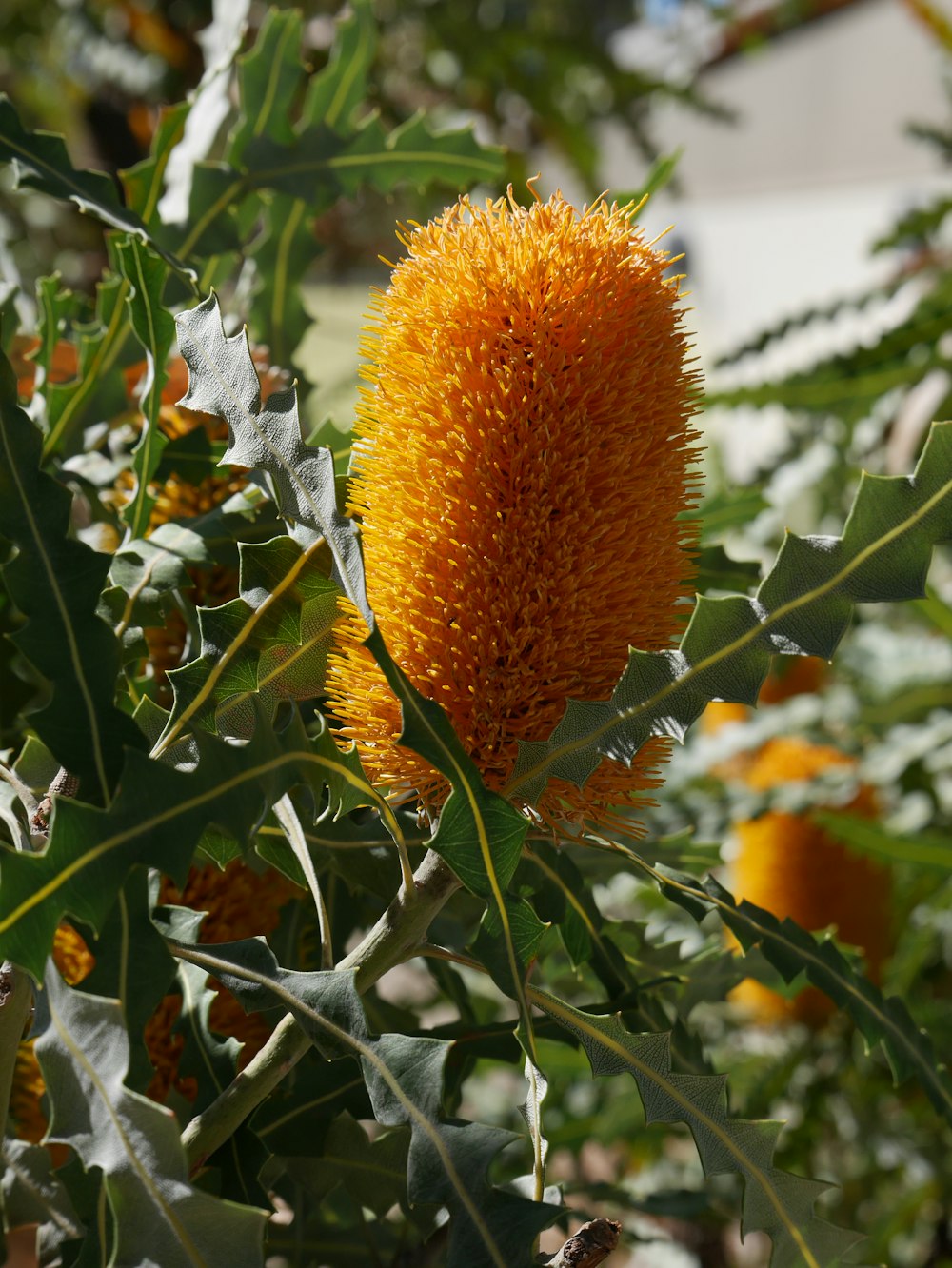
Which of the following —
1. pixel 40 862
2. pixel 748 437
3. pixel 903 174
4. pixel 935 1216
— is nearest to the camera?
pixel 40 862

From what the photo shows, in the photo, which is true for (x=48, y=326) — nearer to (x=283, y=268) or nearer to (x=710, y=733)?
(x=283, y=268)

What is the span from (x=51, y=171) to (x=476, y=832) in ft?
0.97

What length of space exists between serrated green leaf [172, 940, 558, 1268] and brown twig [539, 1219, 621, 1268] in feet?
0.13

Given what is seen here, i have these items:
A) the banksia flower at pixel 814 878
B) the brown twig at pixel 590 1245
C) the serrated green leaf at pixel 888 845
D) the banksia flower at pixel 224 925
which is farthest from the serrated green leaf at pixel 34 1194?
the banksia flower at pixel 814 878

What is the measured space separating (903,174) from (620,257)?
501cm

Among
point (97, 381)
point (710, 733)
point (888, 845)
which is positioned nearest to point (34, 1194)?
point (97, 381)

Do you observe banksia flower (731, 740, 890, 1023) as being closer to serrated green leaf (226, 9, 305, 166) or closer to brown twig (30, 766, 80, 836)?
serrated green leaf (226, 9, 305, 166)

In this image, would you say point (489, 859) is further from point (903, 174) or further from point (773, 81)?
point (773, 81)

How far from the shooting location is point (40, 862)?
26 cm

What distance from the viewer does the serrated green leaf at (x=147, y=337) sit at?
1.24 feet

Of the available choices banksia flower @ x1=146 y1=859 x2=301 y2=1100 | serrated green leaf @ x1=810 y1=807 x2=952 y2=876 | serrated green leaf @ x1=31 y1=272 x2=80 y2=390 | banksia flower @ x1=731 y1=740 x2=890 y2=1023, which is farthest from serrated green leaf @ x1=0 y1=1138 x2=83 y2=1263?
banksia flower @ x1=731 y1=740 x2=890 y2=1023

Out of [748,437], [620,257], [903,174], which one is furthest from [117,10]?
[903,174]

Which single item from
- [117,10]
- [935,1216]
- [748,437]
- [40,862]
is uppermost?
[117,10]

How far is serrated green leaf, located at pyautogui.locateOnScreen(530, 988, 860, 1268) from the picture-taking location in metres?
0.30
